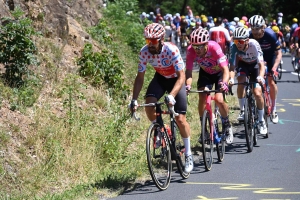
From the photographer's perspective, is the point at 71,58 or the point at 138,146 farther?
the point at 71,58

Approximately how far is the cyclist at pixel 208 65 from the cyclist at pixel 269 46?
83.1 inches

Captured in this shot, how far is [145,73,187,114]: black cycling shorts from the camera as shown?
9.05 m

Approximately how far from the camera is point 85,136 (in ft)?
33.2

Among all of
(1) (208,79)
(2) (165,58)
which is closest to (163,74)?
(2) (165,58)

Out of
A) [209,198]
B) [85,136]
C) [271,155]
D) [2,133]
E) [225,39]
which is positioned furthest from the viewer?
[225,39]

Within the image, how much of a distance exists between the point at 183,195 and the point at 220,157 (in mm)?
2109

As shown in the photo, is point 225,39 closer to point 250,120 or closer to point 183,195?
point 250,120

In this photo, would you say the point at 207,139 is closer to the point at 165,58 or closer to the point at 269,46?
the point at 165,58

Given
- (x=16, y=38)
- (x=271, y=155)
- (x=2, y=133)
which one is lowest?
(x=271, y=155)

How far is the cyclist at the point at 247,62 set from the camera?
1110 centimetres

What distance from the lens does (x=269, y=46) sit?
12922 millimetres

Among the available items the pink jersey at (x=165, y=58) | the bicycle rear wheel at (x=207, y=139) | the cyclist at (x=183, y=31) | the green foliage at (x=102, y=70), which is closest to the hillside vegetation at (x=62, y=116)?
the green foliage at (x=102, y=70)

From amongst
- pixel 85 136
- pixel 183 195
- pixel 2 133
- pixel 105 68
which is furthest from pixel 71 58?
pixel 183 195

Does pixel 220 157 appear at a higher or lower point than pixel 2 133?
lower
